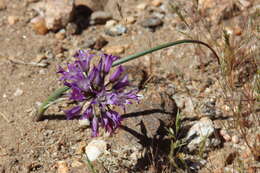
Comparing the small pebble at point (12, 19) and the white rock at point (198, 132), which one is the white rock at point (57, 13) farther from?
the white rock at point (198, 132)

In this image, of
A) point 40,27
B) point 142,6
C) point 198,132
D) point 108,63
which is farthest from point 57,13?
point 198,132

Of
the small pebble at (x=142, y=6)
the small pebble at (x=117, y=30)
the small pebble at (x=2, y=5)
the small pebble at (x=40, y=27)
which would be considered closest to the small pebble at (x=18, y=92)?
the small pebble at (x=40, y=27)

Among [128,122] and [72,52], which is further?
[72,52]

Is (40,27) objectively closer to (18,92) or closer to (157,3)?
(18,92)

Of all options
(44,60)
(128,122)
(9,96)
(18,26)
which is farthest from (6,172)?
(18,26)

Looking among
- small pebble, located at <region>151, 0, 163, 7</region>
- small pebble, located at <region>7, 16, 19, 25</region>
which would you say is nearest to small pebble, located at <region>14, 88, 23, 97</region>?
small pebble, located at <region>7, 16, 19, 25</region>

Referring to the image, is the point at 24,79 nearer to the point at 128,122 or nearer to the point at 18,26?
the point at 18,26
